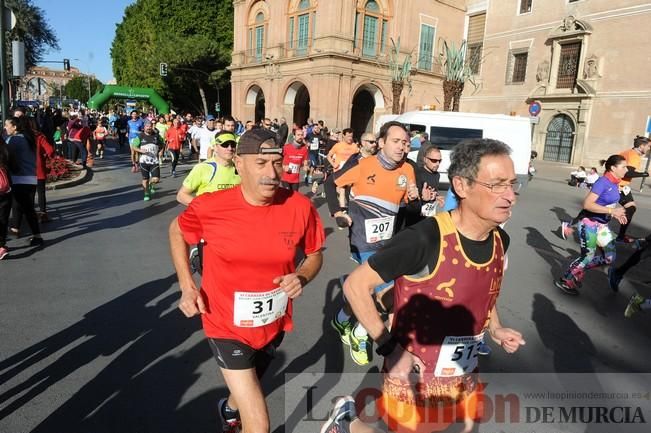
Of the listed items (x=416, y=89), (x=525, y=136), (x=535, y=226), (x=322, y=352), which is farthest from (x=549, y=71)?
(x=322, y=352)

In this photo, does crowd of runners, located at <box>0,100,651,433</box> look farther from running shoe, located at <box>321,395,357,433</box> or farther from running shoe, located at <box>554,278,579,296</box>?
running shoe, located at <box>554,278,579,296</box>

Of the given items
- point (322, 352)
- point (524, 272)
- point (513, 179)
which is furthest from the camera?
point (524, 272)

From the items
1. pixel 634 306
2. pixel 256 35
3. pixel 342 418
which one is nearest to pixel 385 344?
pixel 342 418

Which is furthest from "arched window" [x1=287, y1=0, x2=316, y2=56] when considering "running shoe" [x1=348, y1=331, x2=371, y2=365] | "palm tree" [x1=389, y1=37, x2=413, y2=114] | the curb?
"running shoe" [x1=348, y1=331, x2=371, y2=365]

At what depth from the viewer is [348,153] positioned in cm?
1071

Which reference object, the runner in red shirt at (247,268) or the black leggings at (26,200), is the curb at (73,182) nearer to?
the black leggings at (26,200)

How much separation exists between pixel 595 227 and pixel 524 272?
1.44 m

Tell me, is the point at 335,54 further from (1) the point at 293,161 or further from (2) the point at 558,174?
(1) the point at 293,161

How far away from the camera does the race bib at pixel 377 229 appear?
4.34 meters

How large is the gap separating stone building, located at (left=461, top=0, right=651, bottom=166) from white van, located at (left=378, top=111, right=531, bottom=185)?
13.9 metres

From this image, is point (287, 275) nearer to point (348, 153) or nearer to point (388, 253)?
point (388, 253)

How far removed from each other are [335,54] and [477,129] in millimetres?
17750

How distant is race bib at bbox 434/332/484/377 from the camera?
6.82ft

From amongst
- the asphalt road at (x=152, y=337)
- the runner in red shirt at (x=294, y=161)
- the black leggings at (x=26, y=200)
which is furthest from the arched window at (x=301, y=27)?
the black leggings at (x=26, y=200)
